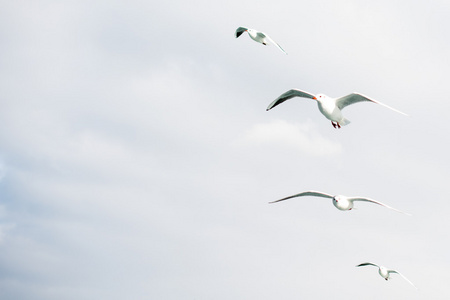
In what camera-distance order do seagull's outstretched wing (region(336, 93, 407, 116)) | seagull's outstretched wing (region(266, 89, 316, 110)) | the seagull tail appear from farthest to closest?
seagull's outstretched wing (region(266, 89, 316, 110)) < the seagull tail < seagull's outstretched wing (region(336, 93, 407, 116))

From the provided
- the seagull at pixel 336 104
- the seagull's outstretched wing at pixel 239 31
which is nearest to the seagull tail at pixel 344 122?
the seagull at pixel 336 104

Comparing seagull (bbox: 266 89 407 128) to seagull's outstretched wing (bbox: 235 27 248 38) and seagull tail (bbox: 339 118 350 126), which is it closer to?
seagull tail (bbox: 339 118 350 126)

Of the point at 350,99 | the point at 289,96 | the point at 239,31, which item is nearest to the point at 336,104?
the point at 350,99

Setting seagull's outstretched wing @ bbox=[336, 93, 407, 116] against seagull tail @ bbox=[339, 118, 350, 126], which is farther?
seagull tail @ bbox=[339, 118, 350, 126]

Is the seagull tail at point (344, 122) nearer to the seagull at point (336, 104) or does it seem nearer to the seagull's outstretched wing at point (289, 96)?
the seagull at point (336, 104)

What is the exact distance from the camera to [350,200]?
159 ft

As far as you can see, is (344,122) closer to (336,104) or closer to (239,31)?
(336,104)

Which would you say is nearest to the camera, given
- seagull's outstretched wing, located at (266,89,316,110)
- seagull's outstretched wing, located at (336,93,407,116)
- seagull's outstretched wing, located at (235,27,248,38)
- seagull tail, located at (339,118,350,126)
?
seagull's outstretched wing, located at (336,93,407,116)

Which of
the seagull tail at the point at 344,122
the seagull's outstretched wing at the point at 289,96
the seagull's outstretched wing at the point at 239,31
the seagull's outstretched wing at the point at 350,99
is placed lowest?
the seagull tail at the point at 344,122

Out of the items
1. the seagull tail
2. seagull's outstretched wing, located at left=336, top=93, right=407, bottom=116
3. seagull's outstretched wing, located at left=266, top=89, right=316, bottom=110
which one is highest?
seagull's outstretched wing, located at left=266, top=89, right=316, bottom=110

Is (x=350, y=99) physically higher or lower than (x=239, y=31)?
lower

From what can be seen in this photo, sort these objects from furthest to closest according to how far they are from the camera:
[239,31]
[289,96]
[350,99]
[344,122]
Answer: [239,31], [289,96], [344,122], [350,99]

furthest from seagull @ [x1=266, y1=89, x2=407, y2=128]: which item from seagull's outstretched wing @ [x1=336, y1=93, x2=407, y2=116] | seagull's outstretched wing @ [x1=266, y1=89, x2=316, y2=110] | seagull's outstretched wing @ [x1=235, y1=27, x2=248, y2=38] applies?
→ seagull's outstretched wing @ [x1=235, y1=27, x2=248, y2=38]

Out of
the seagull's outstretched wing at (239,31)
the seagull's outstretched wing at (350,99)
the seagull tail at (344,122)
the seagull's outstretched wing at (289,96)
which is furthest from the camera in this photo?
the seagull's outstretched wing at (239,31)
